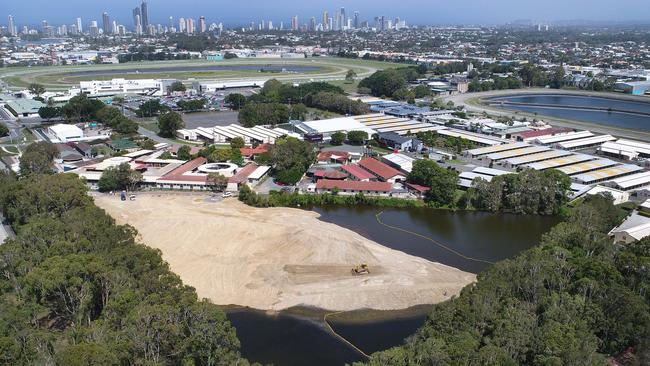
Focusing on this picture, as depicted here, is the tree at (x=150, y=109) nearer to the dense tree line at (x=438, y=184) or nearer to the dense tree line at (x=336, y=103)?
the dense tree line at (x=336, y=103)

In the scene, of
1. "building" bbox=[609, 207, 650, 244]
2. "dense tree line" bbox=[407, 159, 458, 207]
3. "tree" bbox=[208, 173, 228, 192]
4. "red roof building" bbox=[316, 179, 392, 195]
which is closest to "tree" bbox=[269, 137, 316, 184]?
"red roof building" bbox=[316, 179, 392, 195]

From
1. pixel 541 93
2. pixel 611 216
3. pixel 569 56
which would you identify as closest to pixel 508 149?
pixel 611 216

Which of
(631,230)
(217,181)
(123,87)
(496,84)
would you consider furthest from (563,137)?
(123,87)

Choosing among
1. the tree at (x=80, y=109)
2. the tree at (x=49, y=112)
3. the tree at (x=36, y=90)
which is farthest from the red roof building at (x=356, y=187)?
the tree at (x=36, y=90)

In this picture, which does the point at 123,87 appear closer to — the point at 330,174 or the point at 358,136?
the point at 358,136

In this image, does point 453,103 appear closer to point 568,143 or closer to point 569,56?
point 568,143
